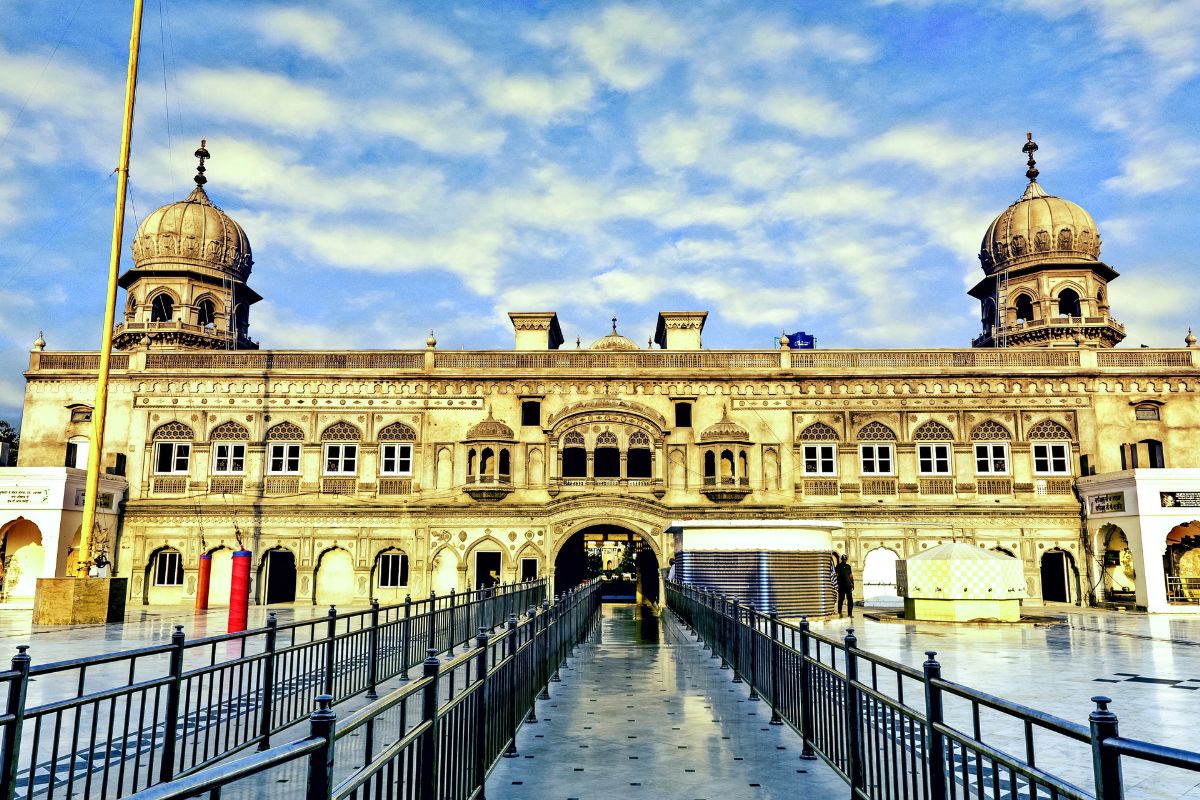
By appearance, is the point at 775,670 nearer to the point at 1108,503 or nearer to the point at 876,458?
the point at 876,458

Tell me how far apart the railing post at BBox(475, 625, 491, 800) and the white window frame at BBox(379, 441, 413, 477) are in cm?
2428

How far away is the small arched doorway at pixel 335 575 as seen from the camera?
29266mm

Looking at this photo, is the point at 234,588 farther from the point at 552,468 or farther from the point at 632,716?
the point at 552,468

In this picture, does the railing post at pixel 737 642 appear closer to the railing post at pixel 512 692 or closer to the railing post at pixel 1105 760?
the railing post at pixel 512 692

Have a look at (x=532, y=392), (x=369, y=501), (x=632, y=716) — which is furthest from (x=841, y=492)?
(x=632, y=716)

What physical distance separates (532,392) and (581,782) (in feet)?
79.3

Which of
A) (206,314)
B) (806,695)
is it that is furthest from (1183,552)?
(206,314)

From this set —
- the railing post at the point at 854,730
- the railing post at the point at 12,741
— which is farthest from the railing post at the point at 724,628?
the railing post at the point at 12,741

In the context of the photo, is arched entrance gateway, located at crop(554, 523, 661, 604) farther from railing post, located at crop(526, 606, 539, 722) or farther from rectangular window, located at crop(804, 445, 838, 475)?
railing post, located at crop(526, 606, 539, 722)

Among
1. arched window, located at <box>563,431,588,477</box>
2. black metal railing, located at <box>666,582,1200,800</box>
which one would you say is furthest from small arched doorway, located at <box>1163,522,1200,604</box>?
black metal railing, located at <box>666,582,1200,800</box>

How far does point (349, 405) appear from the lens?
30.1 m

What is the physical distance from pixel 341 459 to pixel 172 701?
963 inches

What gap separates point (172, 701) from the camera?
20.3 ft

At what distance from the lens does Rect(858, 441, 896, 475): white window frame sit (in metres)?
29.4
